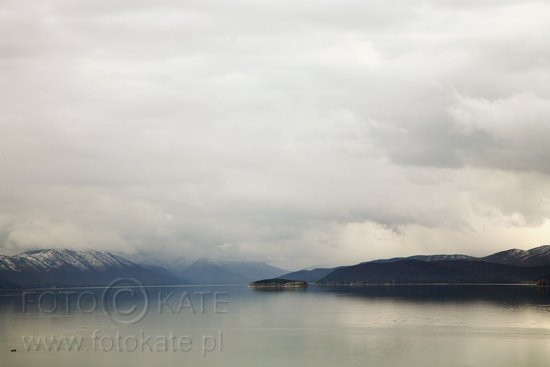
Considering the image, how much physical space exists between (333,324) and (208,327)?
3434 cm

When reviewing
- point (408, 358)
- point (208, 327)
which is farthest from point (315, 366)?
point (208, 327)

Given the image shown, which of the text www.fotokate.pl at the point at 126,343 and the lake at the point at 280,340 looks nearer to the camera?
the lake at the point at 280,340

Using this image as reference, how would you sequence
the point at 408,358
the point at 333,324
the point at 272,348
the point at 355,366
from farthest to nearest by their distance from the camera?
the point at 333,324 → the point at 272,348 → the point at 408,358 → the point at 355,366

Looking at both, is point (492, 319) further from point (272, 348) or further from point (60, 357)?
point (60, 357)

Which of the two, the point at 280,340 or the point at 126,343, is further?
the point at 280,340

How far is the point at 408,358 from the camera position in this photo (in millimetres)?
105250

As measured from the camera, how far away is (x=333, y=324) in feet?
545

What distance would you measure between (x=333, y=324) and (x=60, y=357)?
79.0m

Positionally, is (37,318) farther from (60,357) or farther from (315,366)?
(315,366)

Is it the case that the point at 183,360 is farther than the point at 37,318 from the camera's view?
No

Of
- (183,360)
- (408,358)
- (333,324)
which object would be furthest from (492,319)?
(183,360)

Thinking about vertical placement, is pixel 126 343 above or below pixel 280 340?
above

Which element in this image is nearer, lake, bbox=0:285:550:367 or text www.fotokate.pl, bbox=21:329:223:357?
lake, bbox=0:285:550:367

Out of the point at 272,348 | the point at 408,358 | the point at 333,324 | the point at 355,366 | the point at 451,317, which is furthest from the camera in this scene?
the point at 451,317
